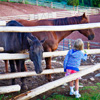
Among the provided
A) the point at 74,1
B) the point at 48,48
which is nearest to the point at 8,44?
the point at 48,48

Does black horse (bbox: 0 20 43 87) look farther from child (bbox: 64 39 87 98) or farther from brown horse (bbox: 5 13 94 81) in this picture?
brown horse (bbox: 5 13 94 81)

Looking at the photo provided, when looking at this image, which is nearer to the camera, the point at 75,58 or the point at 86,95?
the point at 75,58

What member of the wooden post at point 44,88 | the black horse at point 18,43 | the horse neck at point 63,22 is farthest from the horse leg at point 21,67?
the horse neck at point 63,22

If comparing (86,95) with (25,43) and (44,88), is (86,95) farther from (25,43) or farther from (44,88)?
(25,43)

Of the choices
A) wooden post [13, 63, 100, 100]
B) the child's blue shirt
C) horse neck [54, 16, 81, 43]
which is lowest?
wooden post [13, 63, 100, 100]

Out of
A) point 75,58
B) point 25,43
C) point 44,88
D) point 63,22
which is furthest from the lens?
point 63,22

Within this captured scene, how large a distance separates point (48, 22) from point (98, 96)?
2.76 meters

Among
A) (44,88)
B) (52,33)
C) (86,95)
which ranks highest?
(52,33)

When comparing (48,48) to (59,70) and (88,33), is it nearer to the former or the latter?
(59,70)

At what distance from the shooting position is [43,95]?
4176 mm

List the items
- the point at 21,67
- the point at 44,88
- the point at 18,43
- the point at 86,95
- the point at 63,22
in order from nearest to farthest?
the point at 44,88
the point at 86,95
the point at 18,43
the point at 21,67
the point at 63,22

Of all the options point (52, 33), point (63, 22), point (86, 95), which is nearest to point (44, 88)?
point (86, 95)

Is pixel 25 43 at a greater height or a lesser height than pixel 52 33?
lesser

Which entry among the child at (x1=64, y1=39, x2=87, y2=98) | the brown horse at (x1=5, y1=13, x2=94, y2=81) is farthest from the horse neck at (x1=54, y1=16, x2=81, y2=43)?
the child at (x1=64, y1=39, x2=87, y2=98)
